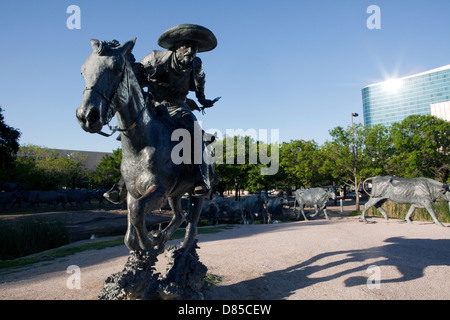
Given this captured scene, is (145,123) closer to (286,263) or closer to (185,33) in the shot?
(185,33)

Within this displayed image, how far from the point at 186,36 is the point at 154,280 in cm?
366

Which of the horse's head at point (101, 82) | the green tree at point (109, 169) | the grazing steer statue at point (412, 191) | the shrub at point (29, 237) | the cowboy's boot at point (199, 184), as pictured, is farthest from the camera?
the green tree at point (109, 169)

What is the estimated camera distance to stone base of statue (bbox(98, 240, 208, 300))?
3750 millimetres

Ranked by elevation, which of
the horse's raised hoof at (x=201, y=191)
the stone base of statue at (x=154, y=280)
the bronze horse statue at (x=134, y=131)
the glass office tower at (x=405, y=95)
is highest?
the glass office tower at (x=405, y=95)

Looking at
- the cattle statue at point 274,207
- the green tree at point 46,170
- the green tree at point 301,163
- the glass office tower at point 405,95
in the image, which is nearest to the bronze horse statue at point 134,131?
the cattle statue at point 274,207

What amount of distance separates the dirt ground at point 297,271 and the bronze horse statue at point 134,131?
201cm

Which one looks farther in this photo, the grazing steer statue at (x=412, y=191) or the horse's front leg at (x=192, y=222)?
the grazing steer statue at (x=412, y=191)

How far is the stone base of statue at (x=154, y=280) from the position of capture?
375cm

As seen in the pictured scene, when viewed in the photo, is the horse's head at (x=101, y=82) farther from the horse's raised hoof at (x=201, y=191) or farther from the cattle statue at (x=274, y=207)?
the cattle statue at (x=274, y=207)

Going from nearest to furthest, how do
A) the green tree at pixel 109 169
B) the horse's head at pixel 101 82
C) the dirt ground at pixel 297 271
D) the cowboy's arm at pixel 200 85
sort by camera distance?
the horse's head at pixel 101 82 < the dirt ground at pixel 297 271 < the cowboy's arm at pixel 200 85 < the green tree at pixel 109 169

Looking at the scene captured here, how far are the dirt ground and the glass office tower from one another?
10392cm

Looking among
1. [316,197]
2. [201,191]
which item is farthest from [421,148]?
[201,191]

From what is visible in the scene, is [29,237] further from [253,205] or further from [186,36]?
[253,205]

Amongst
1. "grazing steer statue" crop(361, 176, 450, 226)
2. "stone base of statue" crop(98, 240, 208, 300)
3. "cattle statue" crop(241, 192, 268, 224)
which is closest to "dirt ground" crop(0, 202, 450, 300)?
"stone base of statue" crop(98, 240, 208, 300)
